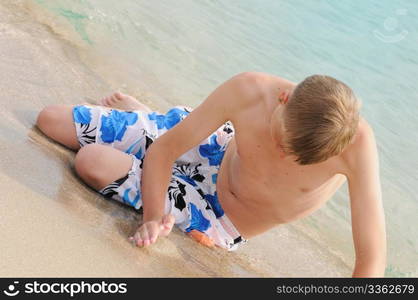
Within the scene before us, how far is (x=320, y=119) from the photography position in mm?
2387

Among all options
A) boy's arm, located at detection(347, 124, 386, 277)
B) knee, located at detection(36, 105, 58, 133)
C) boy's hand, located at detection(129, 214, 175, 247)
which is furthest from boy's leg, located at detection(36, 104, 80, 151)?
boy's arm, located at detection(347, 124, 386, 277)

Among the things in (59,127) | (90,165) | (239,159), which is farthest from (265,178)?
(59,127)

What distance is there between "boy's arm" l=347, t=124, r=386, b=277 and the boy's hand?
0.82 meters

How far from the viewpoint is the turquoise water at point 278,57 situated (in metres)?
5.15

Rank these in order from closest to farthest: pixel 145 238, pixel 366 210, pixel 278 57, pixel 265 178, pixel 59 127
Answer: pixel 366 210 → pixel 145 238 → pixel 265 178 → pixel 59 127 → pixel 278 57

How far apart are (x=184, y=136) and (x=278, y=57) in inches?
178

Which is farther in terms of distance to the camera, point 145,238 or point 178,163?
point 178,163

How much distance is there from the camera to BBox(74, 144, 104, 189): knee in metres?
3.13

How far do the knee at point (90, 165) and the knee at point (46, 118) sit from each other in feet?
1.10

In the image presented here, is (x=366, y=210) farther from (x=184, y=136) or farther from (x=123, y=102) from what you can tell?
(x=123, y=102)

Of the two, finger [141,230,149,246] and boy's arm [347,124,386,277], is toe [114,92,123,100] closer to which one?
finger [141,230,149,246]

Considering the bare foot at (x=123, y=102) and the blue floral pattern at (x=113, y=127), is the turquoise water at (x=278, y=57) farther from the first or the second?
the blue floral pattern at (x=113, y=127)

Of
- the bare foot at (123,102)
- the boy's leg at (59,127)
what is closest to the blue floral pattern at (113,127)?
the boy's leg at (59,127)

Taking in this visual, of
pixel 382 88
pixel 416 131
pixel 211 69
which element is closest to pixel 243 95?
pixel 211 69
